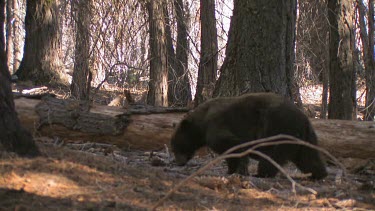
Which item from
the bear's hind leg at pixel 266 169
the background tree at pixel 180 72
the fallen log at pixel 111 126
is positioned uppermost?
the background tree at pixel 180 72

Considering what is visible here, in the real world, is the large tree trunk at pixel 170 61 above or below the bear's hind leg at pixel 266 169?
above

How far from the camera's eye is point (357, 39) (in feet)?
44.3

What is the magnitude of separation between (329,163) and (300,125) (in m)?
1.86

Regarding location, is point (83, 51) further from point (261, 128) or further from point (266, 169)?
point (266, 169)

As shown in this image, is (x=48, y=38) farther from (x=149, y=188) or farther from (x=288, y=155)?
(x=149, y=188)

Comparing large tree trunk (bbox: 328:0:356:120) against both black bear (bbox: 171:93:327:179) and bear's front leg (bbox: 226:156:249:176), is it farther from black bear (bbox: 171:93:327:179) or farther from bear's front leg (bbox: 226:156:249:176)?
bear's front leg (bbox: 226:156:249:176)

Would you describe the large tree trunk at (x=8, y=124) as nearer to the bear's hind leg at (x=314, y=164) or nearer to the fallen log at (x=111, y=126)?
the fallen log at (x=111, y=126)

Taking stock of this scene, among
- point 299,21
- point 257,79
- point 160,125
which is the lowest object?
point 160,125

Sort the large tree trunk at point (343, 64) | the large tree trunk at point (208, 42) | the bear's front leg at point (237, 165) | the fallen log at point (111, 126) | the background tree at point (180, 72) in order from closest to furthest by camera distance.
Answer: the bear's front leg at point (237, 165) < the fallen log at point (111, 126) < the large tree trunk at point (343, 64) < the large tree trunk at point (208, 42) < the background tree at point (180, 72)

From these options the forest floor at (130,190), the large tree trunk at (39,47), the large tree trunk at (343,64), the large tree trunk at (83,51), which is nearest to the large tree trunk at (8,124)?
the forest floor at (130,190)

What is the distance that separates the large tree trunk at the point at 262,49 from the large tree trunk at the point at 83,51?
3400mm

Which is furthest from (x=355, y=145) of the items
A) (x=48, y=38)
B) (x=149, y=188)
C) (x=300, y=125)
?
(x=48, y=38)

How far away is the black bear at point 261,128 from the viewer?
6.70 meters

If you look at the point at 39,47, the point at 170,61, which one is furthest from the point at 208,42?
the point at 39,47
